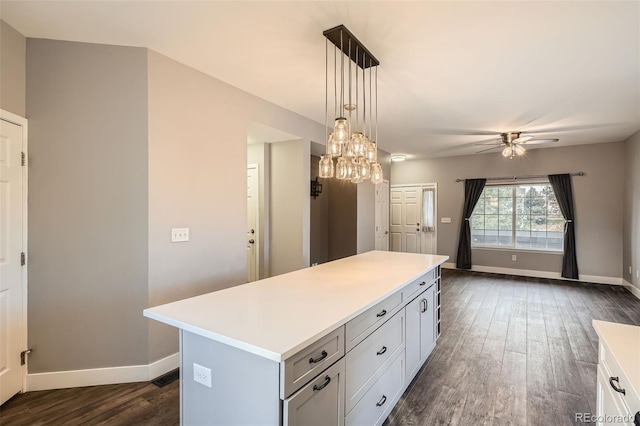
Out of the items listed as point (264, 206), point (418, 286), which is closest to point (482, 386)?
point (418, 286)

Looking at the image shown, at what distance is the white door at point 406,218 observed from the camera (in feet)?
25.8

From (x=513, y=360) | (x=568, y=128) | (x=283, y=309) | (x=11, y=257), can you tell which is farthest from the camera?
(x=568, y=128)

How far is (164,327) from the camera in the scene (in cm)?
266

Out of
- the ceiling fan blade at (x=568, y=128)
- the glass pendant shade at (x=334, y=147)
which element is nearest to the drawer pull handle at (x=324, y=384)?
the glass pendant shade at (x=334, y=147)

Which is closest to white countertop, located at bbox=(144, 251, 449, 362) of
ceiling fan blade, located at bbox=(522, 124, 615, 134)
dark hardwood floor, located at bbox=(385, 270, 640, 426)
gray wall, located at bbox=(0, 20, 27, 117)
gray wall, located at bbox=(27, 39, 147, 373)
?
dark hardwood floor, located at bbox=(385, 270, 640, 426)

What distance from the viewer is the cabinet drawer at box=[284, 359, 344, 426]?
121 centimetres

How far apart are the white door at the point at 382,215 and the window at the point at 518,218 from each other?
6.63 feet

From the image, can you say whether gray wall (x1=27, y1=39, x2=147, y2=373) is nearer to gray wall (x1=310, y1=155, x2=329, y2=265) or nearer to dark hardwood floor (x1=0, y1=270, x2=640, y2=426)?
dark hardwood floor (x1=0, y1=270, x2=640, y2=426)

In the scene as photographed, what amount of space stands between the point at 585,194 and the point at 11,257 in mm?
8306

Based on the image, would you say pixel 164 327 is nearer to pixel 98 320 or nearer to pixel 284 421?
pixel 98 320

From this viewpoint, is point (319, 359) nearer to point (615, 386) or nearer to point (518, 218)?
point (615, 386)

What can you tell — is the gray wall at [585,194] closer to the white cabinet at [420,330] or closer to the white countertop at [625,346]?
the white cabinet at [420,330]

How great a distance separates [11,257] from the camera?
224 centimetres

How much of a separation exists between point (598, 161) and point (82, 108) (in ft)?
26.0
